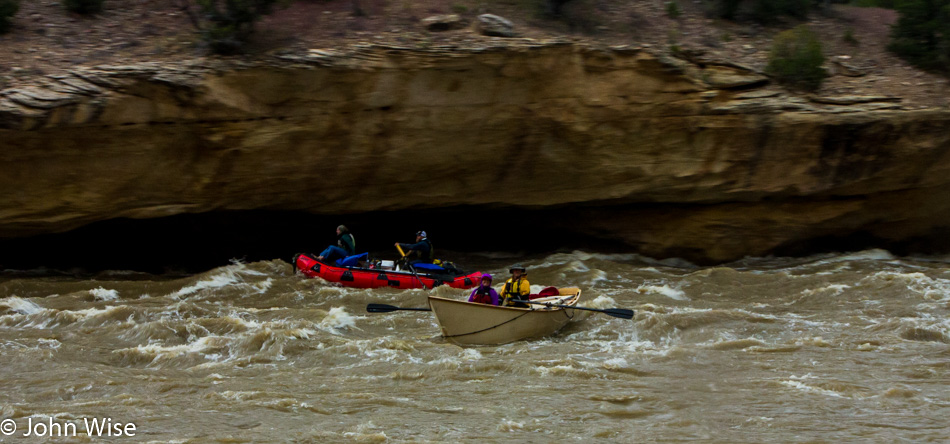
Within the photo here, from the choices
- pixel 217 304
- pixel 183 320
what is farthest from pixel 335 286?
pixel 183 320

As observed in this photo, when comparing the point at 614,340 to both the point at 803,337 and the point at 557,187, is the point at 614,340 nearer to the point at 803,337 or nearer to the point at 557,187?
the point at 803,337

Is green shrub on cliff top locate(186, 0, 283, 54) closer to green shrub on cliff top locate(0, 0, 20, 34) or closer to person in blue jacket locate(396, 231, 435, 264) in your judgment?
green shrub on cliff top locate(0, 0, 20, 34)

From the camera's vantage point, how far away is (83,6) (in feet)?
50.7

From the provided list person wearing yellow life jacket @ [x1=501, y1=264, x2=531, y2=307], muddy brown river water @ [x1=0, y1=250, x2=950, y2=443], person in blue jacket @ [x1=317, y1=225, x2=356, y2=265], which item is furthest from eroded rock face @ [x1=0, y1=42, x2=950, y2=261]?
person wearing yellow life jacket @ [x1=501, y1=264, x2=531, y2=307]

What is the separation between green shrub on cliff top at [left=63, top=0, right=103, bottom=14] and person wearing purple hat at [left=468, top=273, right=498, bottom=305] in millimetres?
10412

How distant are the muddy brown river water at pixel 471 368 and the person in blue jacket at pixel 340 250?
4.70ft

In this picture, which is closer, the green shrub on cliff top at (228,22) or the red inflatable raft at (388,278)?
the green shrub on cliff top at (228,22)

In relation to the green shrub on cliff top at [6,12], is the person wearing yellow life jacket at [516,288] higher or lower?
lower

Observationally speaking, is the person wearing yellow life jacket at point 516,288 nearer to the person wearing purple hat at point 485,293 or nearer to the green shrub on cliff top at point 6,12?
the person wearing purple hat at point 485,293

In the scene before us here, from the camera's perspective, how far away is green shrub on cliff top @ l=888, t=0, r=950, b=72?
52.8ft

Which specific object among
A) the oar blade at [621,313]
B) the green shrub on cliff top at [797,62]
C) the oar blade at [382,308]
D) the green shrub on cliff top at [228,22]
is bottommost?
the oar blade at [382,308]

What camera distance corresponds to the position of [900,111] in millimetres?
14867

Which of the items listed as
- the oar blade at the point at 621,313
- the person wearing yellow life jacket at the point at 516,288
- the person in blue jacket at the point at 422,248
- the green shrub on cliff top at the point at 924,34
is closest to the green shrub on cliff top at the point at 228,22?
the person in blue jacket at the point at 422,248

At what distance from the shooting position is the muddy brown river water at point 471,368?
23.6 feet
